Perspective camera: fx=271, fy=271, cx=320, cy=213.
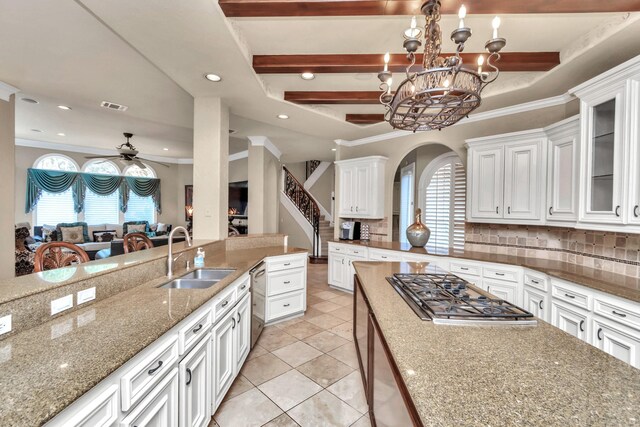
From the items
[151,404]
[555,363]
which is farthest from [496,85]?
[151,404]

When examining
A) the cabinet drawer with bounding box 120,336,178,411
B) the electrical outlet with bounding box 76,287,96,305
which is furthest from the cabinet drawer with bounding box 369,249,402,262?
the electrical outlet with bounding box 76,287,96,305

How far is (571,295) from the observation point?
7.38 ft

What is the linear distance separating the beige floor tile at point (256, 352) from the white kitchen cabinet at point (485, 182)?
2945 millimetres

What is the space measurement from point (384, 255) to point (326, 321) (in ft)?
4.31

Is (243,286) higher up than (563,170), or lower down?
lower down

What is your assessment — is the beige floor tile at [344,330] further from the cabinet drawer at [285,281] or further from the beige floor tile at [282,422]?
the beige floor tile at [282,422]

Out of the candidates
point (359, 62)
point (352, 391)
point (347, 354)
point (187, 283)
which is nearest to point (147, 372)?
point (187, 283)

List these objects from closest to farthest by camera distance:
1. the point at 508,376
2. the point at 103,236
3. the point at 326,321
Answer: the point at 508,376 < the point at 326,321 < the point at 103,236

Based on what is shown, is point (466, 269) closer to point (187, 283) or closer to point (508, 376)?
point (508, 376)

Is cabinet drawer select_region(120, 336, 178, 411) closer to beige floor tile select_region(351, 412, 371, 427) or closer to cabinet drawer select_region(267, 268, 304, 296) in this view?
beige floor tile select_region(351, 412, 371, 427)

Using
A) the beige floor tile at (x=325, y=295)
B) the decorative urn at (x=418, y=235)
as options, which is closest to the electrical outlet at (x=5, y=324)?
the beige floor tile at (x=325, y=295)

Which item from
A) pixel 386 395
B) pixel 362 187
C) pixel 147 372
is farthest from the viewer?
pixel 362 187

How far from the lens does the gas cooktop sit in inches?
50.8

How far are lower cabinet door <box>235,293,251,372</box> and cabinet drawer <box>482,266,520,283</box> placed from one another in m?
2.63
